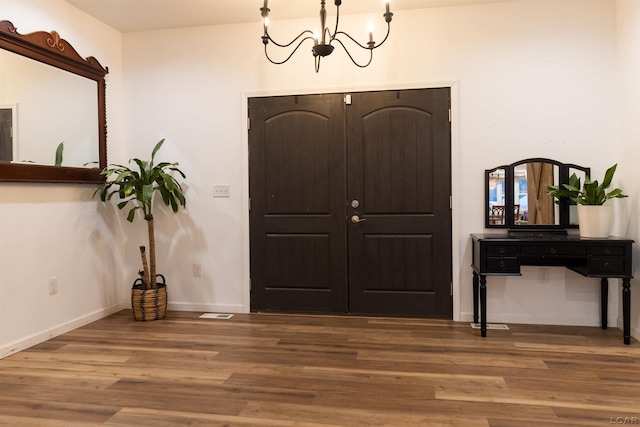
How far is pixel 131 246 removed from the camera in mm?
4145

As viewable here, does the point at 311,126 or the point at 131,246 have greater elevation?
the point at 311,126

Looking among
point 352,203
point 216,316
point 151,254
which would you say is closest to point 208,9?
point 352,203

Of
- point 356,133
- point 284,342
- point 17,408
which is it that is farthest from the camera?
point 356,133

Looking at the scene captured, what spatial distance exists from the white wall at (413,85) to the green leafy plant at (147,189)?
0.16m

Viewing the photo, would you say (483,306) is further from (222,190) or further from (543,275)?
(222,190)

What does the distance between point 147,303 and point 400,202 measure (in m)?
2.40

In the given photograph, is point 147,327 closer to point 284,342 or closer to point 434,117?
point 284,342

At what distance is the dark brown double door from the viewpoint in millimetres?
3650

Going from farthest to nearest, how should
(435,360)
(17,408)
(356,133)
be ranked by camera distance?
(356,133), (435,360), (17,408)

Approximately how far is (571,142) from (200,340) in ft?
11.0

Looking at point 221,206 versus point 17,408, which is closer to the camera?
point 17,408

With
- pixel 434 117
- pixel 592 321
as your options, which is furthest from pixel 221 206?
pixel 592 321

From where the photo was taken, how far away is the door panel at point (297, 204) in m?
3.78

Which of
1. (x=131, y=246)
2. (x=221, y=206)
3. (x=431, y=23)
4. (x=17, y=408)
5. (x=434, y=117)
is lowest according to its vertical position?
(x=17, y=408)
